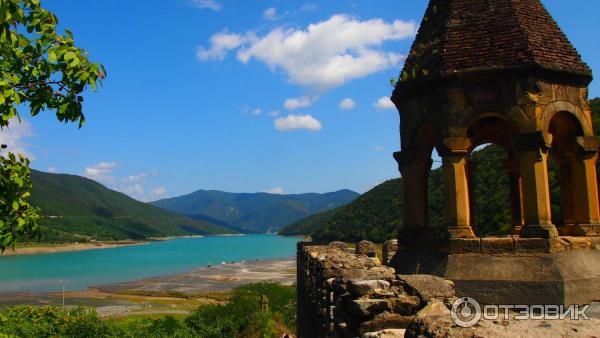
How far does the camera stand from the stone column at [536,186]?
21.4 feet

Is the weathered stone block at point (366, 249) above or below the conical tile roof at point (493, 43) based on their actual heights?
below

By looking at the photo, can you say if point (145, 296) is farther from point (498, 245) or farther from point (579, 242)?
point (579, 242)

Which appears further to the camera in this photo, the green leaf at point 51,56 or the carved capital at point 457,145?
the carved capital at point 457,145

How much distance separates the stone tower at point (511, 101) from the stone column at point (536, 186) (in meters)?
0.01

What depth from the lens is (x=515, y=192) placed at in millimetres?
8797

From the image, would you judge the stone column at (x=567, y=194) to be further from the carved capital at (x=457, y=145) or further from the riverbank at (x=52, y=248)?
the riverbank at (x=52, y=248)

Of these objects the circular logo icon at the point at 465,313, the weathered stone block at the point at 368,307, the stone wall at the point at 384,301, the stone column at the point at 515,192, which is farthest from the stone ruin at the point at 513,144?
the circular logo icon at the point at 465,313

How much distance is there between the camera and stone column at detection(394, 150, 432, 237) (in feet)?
26.4

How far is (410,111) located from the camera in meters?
7.73

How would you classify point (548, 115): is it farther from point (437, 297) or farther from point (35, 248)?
point (35, 248)

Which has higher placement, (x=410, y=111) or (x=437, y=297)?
(x=410, y=111)

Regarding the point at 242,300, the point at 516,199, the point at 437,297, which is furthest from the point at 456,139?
the point at 242,300

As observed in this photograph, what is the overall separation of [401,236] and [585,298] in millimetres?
2817

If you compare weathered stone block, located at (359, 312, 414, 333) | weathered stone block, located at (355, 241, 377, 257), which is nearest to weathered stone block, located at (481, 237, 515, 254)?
weathered stone block, located at (359, 312, 414, 333)
